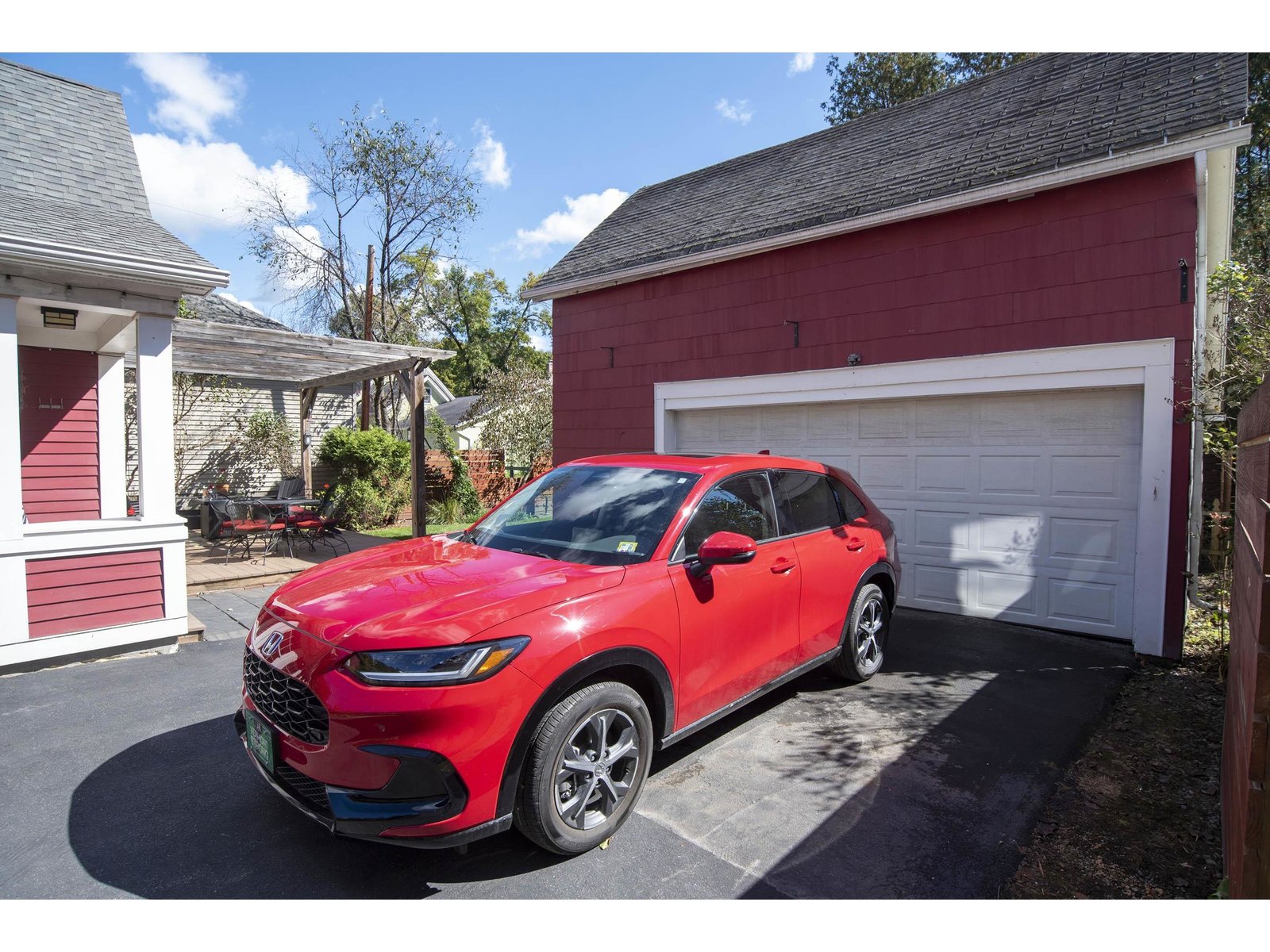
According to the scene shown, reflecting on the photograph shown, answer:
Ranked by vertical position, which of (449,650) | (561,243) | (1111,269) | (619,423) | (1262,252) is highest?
(561,243)

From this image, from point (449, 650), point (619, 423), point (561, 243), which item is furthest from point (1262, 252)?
point (561, 243)

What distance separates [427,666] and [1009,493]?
577 cm

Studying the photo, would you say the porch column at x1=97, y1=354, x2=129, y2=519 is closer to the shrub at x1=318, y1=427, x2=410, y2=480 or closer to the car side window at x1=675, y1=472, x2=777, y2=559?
the shrub at x1=318, y1=427, x2=410, y2=480

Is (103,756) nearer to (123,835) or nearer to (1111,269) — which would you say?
(123,835)

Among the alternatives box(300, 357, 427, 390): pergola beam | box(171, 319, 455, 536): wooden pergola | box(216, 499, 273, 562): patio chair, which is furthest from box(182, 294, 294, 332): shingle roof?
box(216, 499, 273, 562): patio chair

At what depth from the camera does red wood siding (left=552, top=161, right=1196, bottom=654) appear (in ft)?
17.8

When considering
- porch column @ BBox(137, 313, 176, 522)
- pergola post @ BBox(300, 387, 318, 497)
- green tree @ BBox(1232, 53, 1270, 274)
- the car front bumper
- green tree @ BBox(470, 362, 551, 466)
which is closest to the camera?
the car front bumper

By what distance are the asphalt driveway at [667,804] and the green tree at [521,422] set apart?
48.8 ft

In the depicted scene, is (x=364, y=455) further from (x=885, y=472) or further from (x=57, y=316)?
(x=885, y=472)

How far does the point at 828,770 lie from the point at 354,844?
230 cm

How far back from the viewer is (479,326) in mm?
38719

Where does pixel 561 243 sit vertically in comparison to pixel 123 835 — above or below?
above

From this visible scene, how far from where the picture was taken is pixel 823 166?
8.69 meters

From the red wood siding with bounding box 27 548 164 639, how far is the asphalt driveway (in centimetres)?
47
